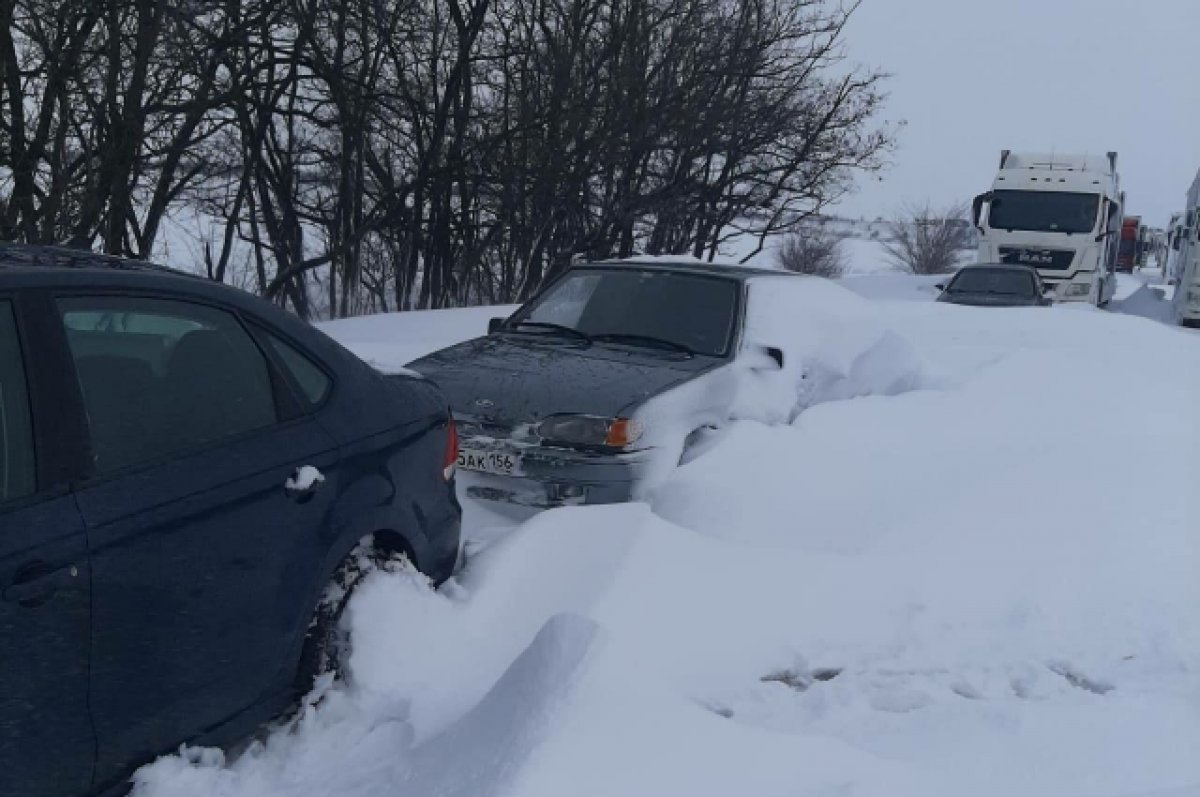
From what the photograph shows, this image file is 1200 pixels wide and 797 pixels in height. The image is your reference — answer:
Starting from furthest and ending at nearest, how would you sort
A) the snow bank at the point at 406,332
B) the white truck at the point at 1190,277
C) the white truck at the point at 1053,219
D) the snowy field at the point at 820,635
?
the white truck at the point at 1190,277 < the white truck at the point at 1053,219 < the snow bank at the point at 406,332 < the snowy field at the point at 820,635

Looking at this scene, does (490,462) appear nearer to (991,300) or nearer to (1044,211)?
(991,300)

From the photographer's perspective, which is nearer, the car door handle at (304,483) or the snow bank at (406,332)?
the car door handle at (304,483)

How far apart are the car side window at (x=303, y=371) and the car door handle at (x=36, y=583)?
104 cm

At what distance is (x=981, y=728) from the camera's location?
3.29m

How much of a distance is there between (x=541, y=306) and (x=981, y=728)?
4.22 metres

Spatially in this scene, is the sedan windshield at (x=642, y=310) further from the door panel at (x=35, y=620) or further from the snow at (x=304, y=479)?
the door panel at (x=35, y=620)

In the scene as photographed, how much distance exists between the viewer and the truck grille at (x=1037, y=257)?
19734 mm

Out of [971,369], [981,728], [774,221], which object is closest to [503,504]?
[981,728]

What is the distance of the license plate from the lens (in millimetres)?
5176

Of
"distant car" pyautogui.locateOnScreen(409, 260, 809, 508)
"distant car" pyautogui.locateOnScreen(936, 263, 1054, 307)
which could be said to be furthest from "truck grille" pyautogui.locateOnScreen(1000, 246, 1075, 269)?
"distant car" pyautogui.locateOnScreen(409, 260, 809, 508)

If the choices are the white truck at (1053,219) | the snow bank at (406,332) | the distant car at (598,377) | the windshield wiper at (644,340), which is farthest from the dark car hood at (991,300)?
the windshield wiper at (644,340)

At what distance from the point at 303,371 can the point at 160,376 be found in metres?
0.51

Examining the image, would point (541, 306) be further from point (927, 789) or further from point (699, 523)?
point (927, 789)

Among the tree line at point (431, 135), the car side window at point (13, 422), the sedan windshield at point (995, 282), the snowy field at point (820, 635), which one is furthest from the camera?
the sedan windshield at point (995, 282)
